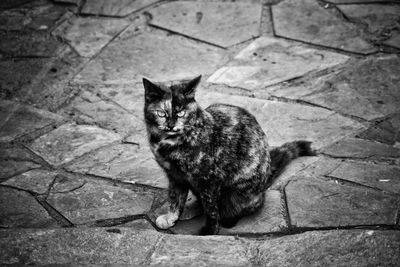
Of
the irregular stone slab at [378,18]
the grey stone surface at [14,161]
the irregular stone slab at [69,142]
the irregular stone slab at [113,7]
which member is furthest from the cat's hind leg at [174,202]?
the irregular stone slab at [113,7]

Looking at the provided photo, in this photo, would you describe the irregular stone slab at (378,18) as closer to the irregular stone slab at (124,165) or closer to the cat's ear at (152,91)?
the irregular stone slab at (124,165)

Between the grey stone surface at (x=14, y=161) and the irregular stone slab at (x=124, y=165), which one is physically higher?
the grey stone surface at (x=14, y=161)

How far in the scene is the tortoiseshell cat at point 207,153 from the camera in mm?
3354

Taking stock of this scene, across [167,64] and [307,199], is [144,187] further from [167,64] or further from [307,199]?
[167,64]

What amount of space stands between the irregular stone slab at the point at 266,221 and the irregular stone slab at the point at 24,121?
7.46ft

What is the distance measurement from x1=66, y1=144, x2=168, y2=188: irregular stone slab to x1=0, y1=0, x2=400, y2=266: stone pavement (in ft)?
0.05

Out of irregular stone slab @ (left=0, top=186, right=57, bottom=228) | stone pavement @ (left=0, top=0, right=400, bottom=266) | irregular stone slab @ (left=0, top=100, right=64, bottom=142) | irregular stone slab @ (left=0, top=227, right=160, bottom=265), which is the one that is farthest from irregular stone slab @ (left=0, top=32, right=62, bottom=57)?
irregular stone slab @ (left=0, top=227, right=160, bottom=265)

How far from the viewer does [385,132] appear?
4344mm

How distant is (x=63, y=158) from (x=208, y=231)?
5.36 ft

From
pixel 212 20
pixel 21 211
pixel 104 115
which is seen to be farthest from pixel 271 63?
pixel 21 211

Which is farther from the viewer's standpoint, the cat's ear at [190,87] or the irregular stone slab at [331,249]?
the cat's ear at [190,87]

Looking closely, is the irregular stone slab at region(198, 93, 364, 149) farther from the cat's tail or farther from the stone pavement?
the cat's tail

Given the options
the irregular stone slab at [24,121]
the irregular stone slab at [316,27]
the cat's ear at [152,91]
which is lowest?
the irregular stone slab at [24,121]

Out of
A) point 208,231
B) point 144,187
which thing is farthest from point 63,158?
point 208,231
